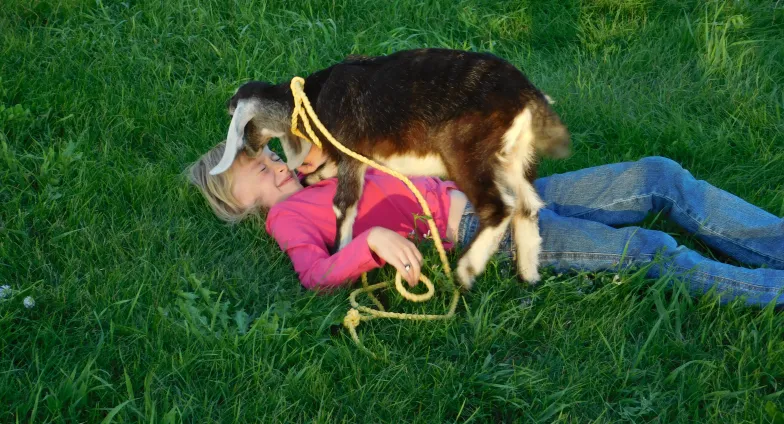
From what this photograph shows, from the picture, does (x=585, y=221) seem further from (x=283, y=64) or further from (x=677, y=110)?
(x=283, y=64)

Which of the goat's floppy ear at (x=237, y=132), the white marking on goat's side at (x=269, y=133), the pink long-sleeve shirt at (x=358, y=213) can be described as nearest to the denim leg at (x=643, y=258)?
the pink long-sleeve shirt at (x=358, y=213)

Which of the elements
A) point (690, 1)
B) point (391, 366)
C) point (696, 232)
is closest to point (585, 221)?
point (696, 232)

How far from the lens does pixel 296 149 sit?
13.4 ft

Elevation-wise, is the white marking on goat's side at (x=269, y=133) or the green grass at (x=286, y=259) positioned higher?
the white marking on goat's side at (x=269, y=133)

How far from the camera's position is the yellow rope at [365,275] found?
321 centimetres

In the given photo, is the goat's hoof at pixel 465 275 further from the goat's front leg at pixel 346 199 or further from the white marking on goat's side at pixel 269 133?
the white marking on goat's side at pixel 269 133

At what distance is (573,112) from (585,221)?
4.70 feet

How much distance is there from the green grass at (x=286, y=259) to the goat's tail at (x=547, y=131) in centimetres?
57

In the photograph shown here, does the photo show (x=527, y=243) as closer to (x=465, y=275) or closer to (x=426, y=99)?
(x=465, y=275)

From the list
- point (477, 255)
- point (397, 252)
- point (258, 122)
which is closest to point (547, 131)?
point (477, 255)

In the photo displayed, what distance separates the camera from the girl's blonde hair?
13.1 ft

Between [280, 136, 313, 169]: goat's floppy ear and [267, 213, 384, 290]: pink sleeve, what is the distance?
0.37 meters

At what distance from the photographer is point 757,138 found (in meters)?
4.68

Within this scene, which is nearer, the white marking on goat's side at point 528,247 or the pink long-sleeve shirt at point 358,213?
the white marking on goat's side at point 528,247
